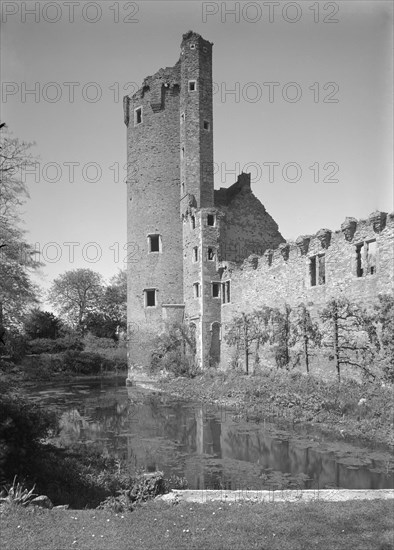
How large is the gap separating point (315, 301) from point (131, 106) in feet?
72.2

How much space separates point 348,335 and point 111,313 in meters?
44.4

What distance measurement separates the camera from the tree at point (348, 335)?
2025cm

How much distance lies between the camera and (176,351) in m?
33.2

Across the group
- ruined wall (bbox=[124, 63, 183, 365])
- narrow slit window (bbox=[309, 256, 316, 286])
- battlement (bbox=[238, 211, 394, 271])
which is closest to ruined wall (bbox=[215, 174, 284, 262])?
ruined wall (bbox=[124, 63, 183, 365])

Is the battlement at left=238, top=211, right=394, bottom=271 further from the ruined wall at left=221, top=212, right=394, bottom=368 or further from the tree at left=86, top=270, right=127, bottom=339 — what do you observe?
the tree at left=86, top=270, right=127, bottom=339

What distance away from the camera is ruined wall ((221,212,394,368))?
66.4ft

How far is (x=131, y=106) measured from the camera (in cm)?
3800

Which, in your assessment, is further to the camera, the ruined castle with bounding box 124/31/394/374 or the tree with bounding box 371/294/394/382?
the ruined castle with bounding box 124/31/394/374

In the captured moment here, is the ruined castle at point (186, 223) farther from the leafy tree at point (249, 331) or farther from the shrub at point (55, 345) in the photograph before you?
the shrub at point (55, 345)

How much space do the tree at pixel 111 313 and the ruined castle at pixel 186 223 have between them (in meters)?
23.8

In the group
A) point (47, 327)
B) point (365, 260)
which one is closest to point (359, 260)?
point (365, 260)

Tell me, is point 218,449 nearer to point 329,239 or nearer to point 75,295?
point 329,239

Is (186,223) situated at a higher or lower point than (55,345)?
higher

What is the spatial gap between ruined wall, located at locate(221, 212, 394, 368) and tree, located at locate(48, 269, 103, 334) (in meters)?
34.3
